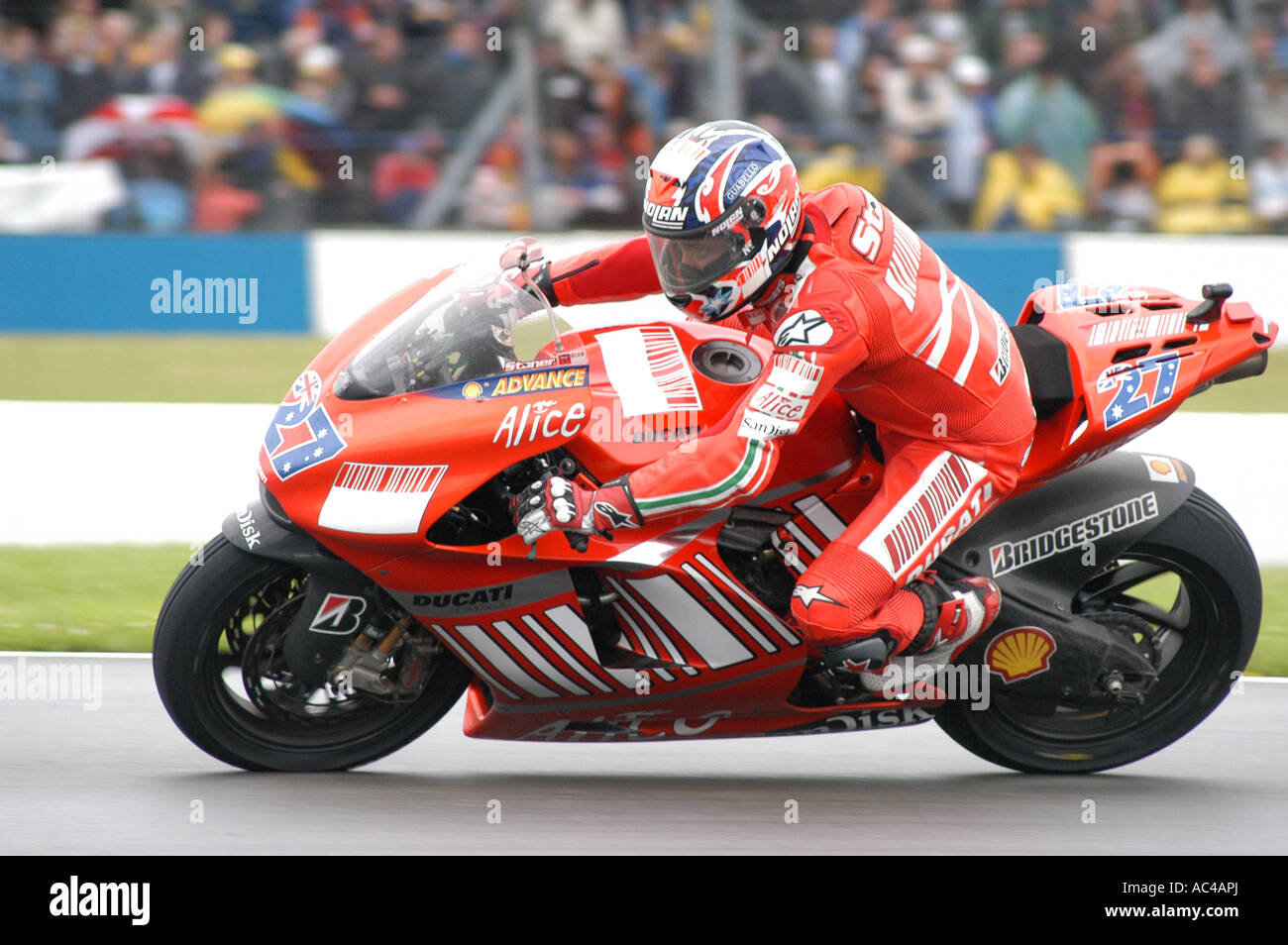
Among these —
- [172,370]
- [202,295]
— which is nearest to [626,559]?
[172,370]

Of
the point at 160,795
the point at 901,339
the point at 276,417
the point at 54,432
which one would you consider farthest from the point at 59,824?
the point at 54,432

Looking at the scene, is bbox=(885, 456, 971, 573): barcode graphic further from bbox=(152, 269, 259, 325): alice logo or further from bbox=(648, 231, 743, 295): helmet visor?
bbox=(152, 269, 259, 325): alice logo

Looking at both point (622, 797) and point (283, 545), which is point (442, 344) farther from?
point (622, 797)

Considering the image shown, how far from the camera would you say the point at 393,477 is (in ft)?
12.9

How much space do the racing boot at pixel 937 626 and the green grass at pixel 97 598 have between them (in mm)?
2069

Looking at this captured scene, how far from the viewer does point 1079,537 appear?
4402 millimetres

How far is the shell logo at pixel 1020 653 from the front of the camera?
441 centimetres

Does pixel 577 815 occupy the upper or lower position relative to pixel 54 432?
lower

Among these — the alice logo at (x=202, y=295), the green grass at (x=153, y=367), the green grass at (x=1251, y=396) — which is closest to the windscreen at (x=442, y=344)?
the green grass at (x=153, y=367)

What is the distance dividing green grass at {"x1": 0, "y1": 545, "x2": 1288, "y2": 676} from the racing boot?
207 cm

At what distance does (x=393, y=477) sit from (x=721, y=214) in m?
0.99

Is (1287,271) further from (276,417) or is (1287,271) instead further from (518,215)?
(276,417)

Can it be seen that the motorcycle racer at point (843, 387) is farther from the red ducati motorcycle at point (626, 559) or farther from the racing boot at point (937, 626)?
the red ducati motorcycle at point (626, 559)

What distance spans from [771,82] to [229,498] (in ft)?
16.0
